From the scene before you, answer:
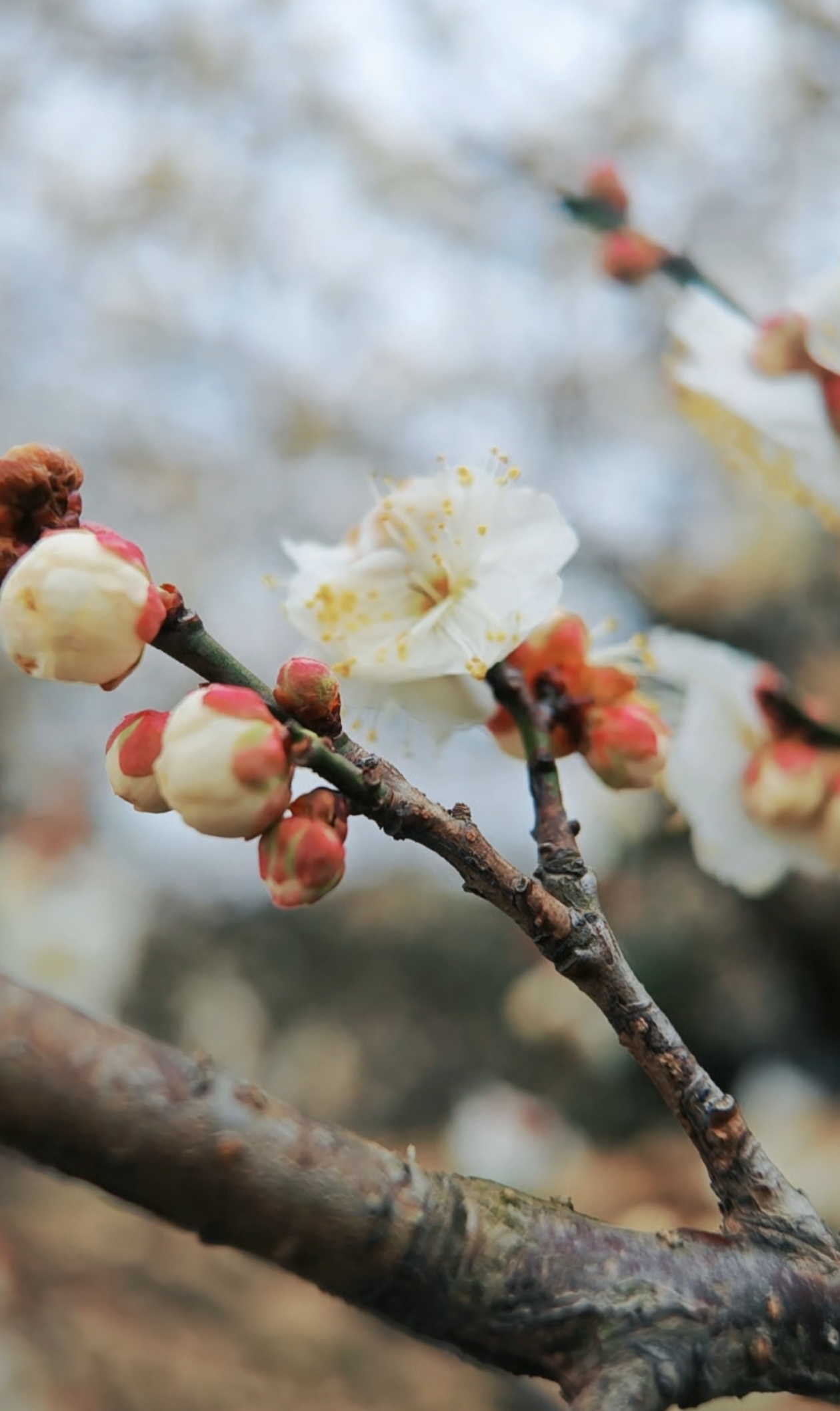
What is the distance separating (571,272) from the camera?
5.66 feet

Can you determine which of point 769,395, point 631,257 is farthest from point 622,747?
point 631,257

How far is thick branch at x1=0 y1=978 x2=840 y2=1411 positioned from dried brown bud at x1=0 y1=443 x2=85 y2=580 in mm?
145

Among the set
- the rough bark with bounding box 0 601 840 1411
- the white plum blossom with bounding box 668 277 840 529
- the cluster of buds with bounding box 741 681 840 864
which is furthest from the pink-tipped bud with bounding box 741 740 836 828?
the rough bark with bounding box 0 601 840 1411

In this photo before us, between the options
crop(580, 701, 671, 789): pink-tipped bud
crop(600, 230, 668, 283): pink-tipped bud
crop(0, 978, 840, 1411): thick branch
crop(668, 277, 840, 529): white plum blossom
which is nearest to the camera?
crop(0, 978, 840, 1411): thick branch

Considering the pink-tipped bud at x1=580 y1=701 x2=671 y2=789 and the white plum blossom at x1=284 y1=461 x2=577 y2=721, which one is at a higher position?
the white plum blossom at x1=284 y1=461 x2=577 y2=721

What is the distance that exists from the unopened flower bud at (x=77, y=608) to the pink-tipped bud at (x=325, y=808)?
6 centimetres

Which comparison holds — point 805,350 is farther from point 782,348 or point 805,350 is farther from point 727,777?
point 727,777

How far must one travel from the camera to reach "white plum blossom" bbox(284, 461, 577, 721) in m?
0.42

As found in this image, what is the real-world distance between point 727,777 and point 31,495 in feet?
1.31

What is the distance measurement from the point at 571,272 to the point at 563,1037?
1.11 metres

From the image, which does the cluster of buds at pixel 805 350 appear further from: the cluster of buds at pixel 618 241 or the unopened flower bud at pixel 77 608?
the unopened flower bud at pixel 77 608

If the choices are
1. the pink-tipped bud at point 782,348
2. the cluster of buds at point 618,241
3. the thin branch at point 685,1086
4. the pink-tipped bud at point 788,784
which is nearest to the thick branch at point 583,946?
the thin branch at point 685,1086

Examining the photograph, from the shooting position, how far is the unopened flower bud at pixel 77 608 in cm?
30

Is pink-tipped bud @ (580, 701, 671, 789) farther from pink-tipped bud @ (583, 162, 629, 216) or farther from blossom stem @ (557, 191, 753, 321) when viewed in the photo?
pink-tipped bud @ (583, 162, 629, 216)
